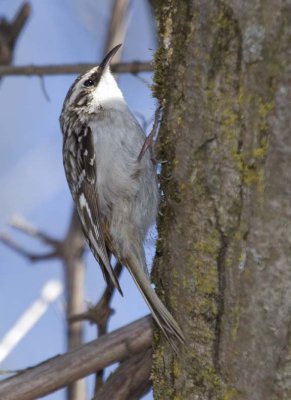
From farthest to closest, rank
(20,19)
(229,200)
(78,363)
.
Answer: (20,19), (78,363), (229,200)

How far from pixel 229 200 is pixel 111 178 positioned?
1133 millimetres

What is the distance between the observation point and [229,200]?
1.47m

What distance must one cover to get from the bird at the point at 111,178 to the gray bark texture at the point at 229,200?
2.28 ft

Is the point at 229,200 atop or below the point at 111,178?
below

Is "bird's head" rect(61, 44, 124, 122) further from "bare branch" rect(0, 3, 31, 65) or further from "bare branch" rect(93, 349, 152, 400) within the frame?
"bare branch" rect(93, 349, 152, 400)

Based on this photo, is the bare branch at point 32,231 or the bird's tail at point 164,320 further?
the bare branch at point 32,231

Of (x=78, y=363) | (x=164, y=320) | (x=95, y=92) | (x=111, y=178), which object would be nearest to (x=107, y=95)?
(x=95, y=92)

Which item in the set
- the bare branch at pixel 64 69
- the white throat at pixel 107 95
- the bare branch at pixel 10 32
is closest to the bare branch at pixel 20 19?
the bare branch at pixel 10 32

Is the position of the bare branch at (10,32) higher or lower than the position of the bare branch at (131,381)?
higher

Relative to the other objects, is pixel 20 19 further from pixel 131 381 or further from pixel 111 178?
pixel 131 381

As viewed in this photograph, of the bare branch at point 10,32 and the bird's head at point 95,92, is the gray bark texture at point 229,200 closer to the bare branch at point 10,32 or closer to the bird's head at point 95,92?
the bird's head at point 95,92

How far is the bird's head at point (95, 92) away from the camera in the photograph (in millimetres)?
2748

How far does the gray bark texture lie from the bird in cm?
69

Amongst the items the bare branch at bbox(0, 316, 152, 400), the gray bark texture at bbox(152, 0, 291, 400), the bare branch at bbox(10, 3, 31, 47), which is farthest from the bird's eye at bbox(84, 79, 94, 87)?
the gray bark texture at bbox(152, 0, 291, 400)
